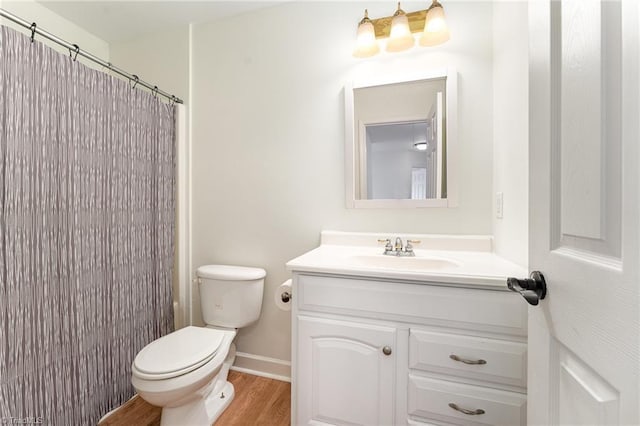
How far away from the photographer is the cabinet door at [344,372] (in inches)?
42.7

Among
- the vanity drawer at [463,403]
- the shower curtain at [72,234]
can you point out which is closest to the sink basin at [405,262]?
the vanity drawer at [463,403]

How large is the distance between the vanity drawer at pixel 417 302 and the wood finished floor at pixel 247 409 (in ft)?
2.37

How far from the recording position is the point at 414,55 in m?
1.52

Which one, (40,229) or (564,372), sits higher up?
(40,229)

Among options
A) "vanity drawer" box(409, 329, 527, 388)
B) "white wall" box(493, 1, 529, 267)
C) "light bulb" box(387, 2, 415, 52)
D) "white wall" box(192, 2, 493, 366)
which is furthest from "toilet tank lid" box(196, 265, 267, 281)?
"light bulb" box(387, 2, 415, 52)

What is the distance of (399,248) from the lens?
1.44 m

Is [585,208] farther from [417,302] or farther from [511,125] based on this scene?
[511,125]

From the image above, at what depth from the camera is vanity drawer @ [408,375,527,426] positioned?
3.07 ft

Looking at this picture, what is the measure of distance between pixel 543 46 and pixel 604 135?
0.93 ft

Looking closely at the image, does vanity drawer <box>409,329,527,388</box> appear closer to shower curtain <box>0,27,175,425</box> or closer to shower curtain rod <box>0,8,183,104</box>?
shower curtain <box>0,27,175,425</box>

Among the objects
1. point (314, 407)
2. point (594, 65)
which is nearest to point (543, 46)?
point (594, 65)

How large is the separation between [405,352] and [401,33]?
1525 millimetres

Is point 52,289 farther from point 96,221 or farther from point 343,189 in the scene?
point 343,189

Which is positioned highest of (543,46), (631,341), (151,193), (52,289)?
(543,46)
